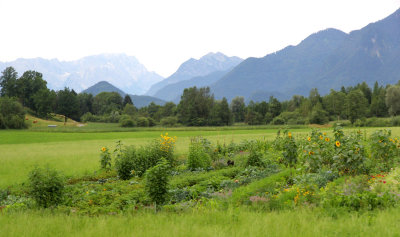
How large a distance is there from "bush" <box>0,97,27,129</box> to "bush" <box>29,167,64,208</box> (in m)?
70.0

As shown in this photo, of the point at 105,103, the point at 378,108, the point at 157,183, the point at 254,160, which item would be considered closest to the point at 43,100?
the point at 105,103

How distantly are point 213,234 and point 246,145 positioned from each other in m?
16.2

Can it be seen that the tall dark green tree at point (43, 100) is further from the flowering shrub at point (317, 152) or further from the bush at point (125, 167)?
the flowering shrub at point (317, 152)

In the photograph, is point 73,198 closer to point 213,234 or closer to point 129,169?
point 129,169

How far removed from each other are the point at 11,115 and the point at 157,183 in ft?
242

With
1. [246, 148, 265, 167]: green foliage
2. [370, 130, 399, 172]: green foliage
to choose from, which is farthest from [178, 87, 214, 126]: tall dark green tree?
[370, 130, 399, 172]: green foliage

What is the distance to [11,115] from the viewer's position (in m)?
67.7

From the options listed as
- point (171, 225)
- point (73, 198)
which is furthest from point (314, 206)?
point (73, 198)

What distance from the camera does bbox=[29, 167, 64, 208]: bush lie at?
7.60m

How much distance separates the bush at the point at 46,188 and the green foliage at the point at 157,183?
2469mm

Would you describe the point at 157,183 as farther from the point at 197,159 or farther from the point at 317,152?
the point at 197,159

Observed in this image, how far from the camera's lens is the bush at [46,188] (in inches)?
299

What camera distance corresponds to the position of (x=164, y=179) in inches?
296

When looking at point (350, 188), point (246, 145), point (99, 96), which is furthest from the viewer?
point (99, 96)
